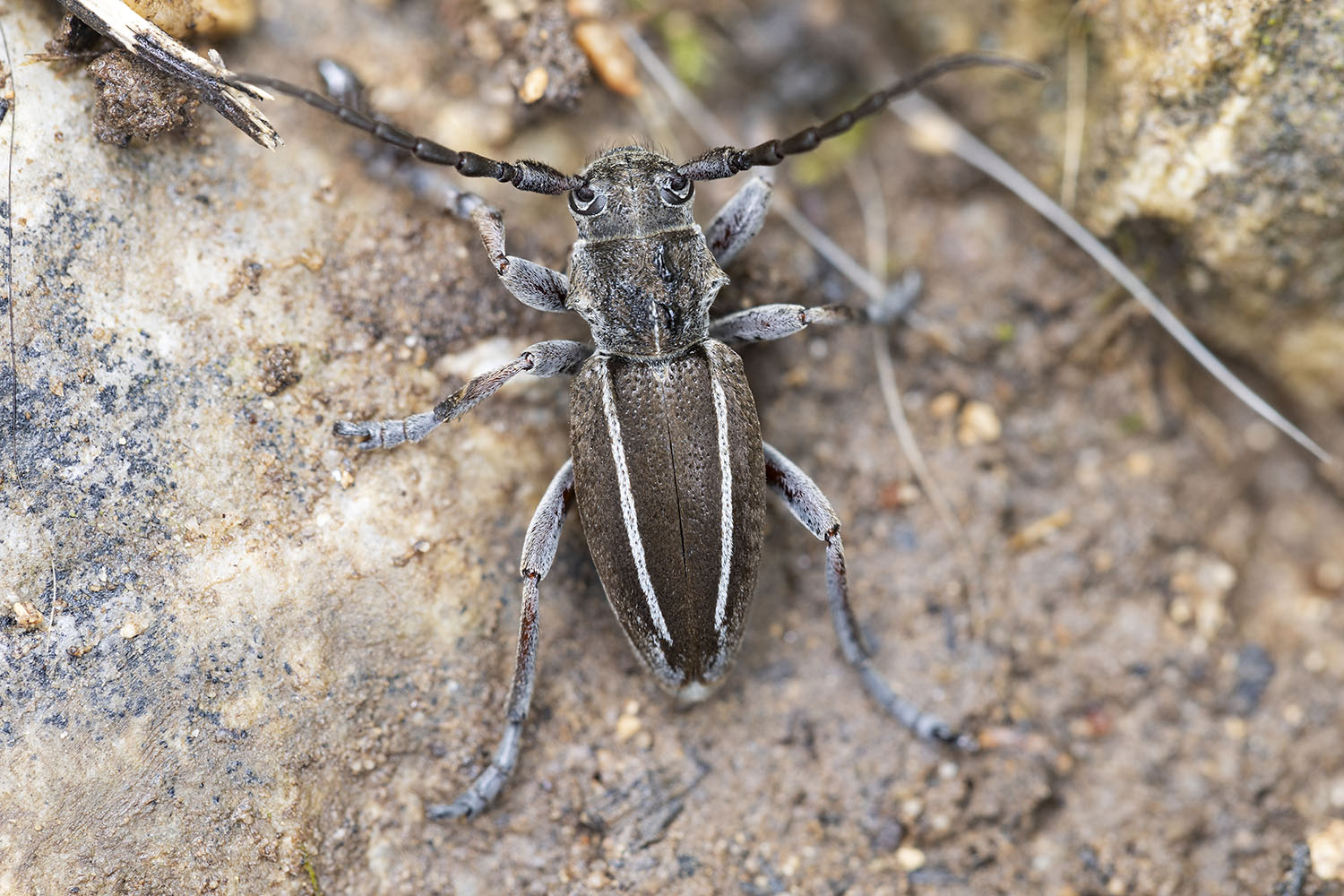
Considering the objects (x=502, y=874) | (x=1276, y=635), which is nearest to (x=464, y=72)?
(x=502, y=874)

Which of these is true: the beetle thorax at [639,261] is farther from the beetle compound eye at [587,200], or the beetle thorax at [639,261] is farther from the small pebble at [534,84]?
the small pebble at [534,84]

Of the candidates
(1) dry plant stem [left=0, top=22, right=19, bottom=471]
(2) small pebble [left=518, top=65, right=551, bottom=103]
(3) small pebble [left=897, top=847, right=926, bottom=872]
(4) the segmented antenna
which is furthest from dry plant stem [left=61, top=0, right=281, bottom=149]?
(3) small pebble [left=897, top=847, right=926, bottom=872]

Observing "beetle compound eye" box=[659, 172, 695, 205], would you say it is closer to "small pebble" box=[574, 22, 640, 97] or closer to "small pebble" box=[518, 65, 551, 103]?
"small pebble" box=[518, 65, 551, 103]

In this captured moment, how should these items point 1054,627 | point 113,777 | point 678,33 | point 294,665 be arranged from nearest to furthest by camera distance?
point 113,777 < point 294,665 < point 1054,627 < point 678,33

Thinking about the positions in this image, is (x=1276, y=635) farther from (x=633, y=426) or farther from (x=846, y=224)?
(x=633, y=426)

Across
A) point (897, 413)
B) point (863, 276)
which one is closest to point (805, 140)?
point (863, 276)

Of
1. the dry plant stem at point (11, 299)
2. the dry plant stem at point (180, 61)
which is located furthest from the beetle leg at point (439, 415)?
the dry plant stem at point (180, 61)

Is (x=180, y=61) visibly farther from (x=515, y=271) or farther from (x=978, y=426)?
(x=978, y=426)
